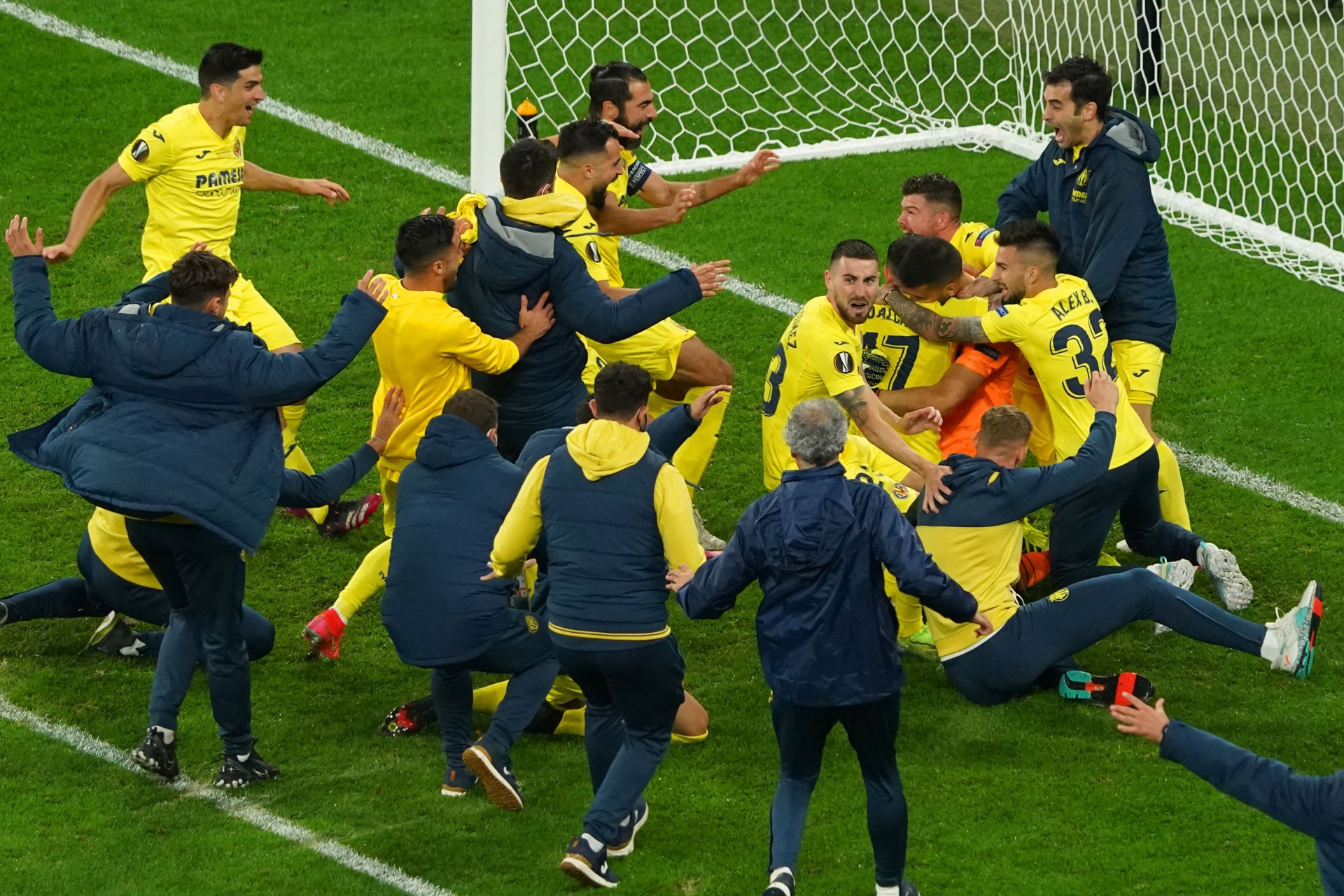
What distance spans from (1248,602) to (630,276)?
4.65m

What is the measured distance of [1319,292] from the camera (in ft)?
37.5

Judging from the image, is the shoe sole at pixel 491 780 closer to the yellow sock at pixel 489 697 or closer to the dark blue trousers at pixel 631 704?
the dark blue trousers at pixel 631 704

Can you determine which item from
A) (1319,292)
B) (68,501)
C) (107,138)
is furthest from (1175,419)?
(107,138)

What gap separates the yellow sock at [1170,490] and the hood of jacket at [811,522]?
3062mm

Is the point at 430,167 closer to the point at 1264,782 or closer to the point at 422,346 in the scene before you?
the point at 422,346

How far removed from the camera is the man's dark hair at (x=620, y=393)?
5938mm

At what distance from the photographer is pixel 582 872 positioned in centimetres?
594

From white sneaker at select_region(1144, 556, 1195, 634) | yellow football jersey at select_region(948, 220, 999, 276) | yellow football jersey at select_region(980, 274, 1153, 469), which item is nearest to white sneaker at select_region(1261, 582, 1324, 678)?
white sneaker at select_region(1144, 556, 1195, 634)

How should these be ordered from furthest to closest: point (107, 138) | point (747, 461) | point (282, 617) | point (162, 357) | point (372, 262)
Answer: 1. point (107, 138)
2. point (372, 262)
3. point (747, 461)
4. point (282, 617)
5. point (162, 357)

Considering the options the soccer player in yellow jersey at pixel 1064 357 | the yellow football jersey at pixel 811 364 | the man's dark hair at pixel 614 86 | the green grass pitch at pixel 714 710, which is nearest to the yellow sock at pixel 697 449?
the green grass pitch at pixel 714 710

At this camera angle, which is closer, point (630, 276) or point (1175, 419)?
point (1175, 419)

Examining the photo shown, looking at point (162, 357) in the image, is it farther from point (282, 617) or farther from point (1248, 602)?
point (1248, 602)

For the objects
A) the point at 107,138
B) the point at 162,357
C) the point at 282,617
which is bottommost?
the point at 282,617

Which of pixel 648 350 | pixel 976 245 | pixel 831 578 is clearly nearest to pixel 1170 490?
pixel 976 245
